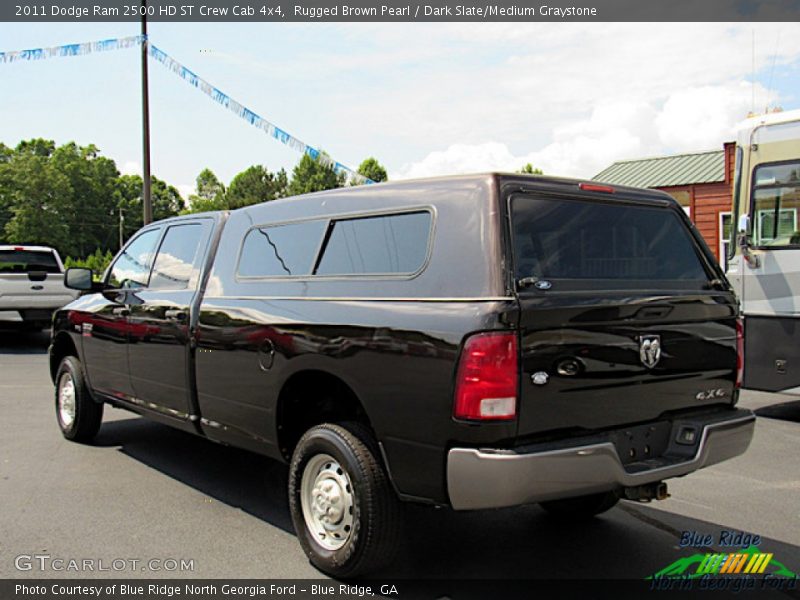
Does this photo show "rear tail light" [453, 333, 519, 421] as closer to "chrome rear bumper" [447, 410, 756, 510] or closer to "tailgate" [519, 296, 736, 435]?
"tailgate" [519, 296, 736, 435]

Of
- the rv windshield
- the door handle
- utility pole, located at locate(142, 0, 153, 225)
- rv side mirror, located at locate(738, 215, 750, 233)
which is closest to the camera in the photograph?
the door handle

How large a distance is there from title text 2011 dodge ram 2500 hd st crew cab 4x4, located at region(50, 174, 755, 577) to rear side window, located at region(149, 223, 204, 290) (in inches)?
19.3

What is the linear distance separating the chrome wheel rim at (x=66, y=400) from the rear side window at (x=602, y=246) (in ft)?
15.6

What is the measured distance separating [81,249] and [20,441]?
3740 inches

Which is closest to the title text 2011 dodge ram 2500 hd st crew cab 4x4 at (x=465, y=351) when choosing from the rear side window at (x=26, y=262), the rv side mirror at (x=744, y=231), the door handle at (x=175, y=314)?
the door handle at (x=175, y=314)

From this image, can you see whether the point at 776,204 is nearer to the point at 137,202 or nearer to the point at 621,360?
the point at 621,360

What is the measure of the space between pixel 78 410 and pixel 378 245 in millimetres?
4032

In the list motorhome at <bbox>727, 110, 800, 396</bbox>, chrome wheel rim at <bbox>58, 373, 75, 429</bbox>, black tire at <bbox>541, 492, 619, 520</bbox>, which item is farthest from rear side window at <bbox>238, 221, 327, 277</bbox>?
motorhome at <bbox>727, 110, 800, 396</bbox>

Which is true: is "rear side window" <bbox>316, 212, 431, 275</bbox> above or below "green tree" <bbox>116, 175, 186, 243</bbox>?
below

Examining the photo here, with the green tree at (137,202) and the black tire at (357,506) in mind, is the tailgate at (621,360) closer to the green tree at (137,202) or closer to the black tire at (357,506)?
the black tire at (357,506)

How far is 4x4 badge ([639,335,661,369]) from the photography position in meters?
3.69

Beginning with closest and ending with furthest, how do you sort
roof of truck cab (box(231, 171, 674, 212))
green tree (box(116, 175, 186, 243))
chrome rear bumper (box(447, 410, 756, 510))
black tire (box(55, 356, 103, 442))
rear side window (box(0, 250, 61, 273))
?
chrome rear bumper (box(447, 410, 756, 510)) < roof of truck cab (box(231, 171, 674, 212)) < black tire (box(55, 356, 103, 442)) < rear side window (box(0, 250, 61, 273)) < green tree (box(116, 175, 186, 243))

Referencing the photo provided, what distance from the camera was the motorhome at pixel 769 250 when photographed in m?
7.94

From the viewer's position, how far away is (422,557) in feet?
13.7
